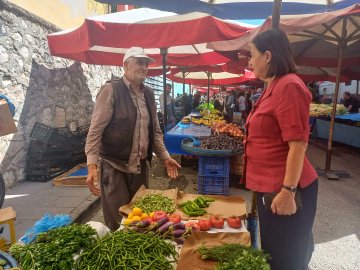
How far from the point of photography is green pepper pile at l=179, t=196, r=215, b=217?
292 centimetres

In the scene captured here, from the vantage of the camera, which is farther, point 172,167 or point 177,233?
point 172,167

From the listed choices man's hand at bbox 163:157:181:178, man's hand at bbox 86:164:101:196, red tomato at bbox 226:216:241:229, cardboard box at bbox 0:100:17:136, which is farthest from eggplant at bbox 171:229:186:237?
cardboard box at bbox 0:100:17:136

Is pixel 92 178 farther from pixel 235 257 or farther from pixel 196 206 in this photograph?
pixel 235 257

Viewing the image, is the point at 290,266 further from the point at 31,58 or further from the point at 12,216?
the point at 31,58

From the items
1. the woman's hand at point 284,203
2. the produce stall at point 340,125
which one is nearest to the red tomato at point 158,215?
the woman's hand at point 284,203

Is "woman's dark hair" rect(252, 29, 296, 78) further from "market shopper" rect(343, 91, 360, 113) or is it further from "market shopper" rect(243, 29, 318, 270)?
"market shopper" rect(343, 91, 360, 113)

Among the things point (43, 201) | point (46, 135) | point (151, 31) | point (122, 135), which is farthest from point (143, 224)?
point (46, 135)

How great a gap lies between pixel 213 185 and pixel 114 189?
2.73 meters

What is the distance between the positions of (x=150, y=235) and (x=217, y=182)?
3.52 m

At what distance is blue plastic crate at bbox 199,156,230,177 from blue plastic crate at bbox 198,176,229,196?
8 centimetres

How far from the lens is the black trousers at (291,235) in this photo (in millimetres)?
2045

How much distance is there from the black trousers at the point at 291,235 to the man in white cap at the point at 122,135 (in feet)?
4.81

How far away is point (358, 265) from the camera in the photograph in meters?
3.50

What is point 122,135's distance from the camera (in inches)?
121
